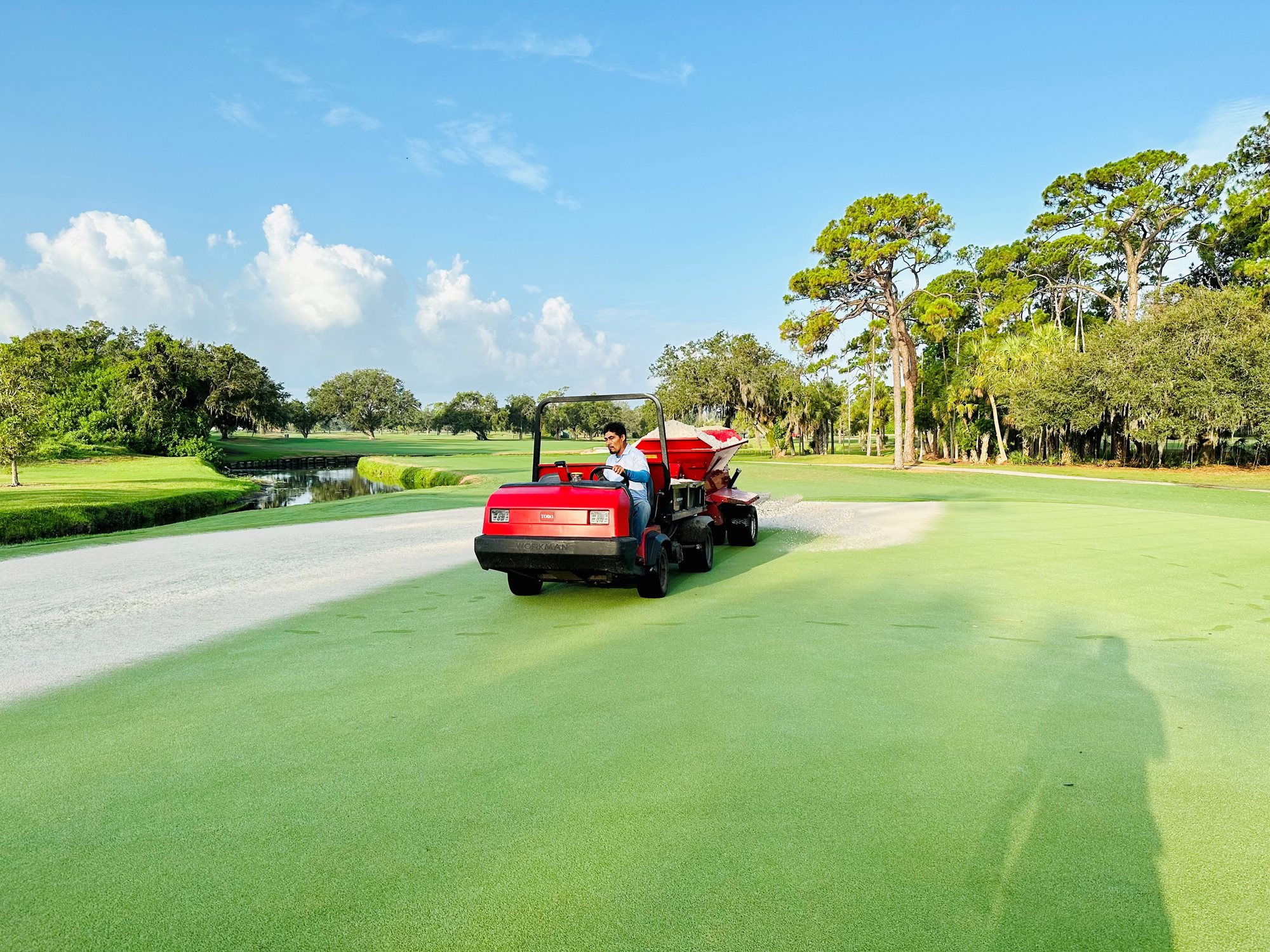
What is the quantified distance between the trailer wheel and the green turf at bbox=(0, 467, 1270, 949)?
218 cm

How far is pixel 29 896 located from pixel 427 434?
539 feet

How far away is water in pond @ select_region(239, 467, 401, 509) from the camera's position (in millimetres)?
33297

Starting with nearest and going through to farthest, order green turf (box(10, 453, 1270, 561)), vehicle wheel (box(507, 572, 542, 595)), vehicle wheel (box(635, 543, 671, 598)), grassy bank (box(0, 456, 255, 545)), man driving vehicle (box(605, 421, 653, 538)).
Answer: man driving vehicle (box(605, 421, 653, 538)), vehicle wheel (box(635, 543, 671, 598)), vehicle wheel (box(507, 572, 542, 595)), green turf (box(10, 453, 1270, 561)), grassy bank (box(0, 456, 255, 545))

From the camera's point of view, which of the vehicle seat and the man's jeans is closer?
the man's jeans

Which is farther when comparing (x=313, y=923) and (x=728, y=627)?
(x=728, y=627)

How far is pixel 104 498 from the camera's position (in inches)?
852

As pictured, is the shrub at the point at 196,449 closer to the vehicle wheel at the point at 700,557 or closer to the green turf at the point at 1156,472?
the green turf at the point at 1156,472

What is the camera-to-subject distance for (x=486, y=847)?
2.93 meters

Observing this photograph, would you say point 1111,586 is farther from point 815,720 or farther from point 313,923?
point 313,923

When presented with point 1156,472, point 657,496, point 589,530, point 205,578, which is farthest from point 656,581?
point 1156,472

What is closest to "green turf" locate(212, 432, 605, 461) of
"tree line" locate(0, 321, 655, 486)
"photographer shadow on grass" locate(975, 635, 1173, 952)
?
"tree line" locate(0, 321, 655, 486)

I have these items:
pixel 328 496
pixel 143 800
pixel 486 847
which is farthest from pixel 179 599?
pixel 328 496

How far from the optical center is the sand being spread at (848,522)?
11.9 meters

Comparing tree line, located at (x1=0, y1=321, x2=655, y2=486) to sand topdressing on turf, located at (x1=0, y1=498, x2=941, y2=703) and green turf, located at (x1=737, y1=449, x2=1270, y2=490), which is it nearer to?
green turf, located at (x1=737, y1=449, x2=1270, y2=490)
